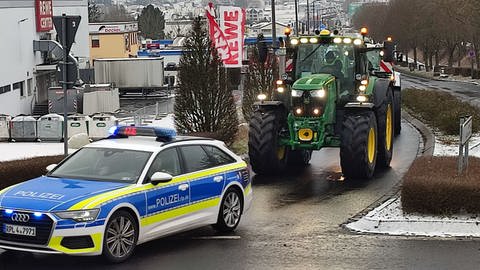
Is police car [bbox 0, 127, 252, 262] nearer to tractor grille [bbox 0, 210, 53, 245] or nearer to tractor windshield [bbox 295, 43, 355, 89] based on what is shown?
tractor grille [bbox 0, 210, 53, 245]

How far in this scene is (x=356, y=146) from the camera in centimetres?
1627

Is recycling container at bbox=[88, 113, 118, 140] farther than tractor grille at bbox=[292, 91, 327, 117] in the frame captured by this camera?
Yes

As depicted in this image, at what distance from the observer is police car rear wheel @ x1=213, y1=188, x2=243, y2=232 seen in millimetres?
11508

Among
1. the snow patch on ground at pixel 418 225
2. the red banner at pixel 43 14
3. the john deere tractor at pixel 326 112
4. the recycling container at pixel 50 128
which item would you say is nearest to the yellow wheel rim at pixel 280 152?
the john deere tractor at pixel 326 112

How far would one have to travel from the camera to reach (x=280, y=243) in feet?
36.0

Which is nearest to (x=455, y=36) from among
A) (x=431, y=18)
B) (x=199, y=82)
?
(x=431, y=18)

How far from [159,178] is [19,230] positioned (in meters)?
1.82

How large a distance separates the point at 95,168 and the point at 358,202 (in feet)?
18.0

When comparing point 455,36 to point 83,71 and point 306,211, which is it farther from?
point 306,211

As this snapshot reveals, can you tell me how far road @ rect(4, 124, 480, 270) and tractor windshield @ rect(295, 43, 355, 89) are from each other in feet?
13.6

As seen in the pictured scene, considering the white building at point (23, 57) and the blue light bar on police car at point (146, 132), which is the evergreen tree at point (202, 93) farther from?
the white building at point (23, 57)

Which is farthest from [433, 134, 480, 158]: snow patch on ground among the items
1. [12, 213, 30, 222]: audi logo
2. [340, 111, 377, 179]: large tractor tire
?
[12, 213, 30, 222]: audi logo

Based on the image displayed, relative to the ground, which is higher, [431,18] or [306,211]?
[431,18]

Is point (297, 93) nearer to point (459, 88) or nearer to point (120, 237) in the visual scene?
point (120, 237)
